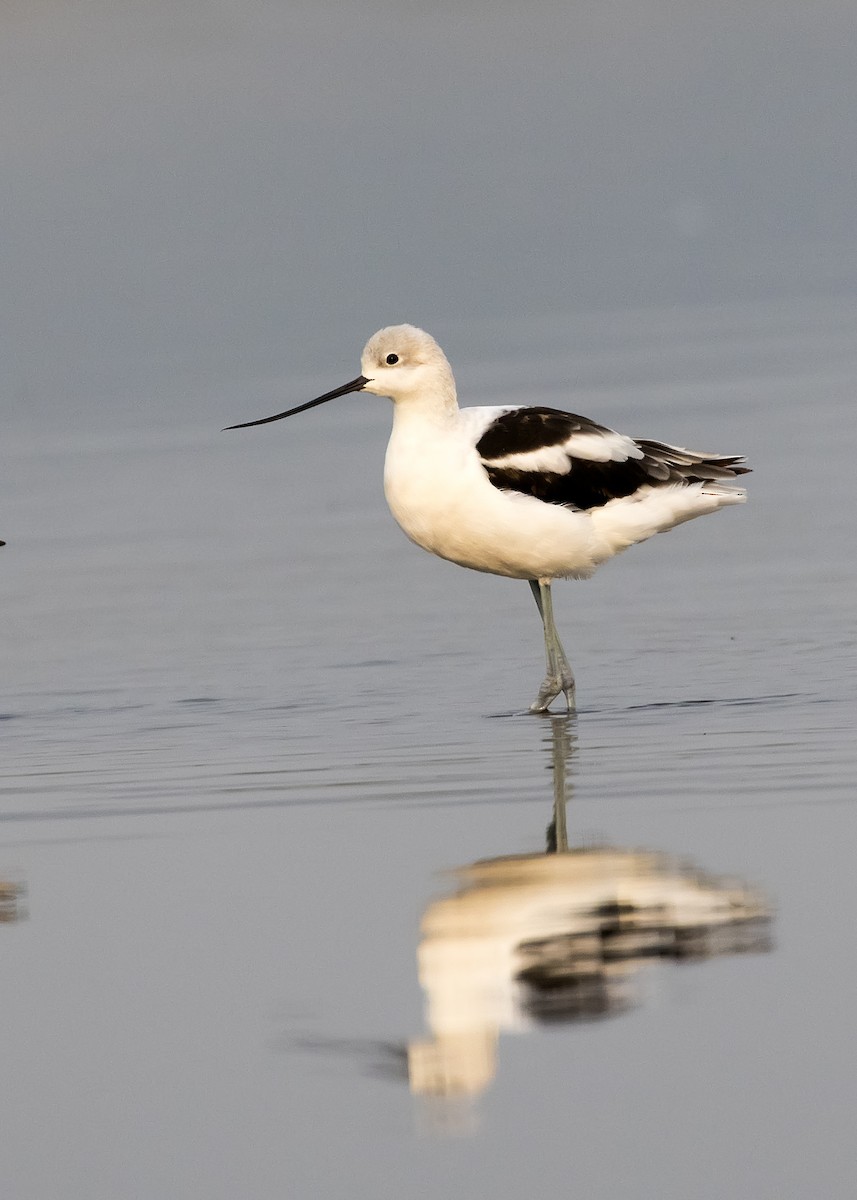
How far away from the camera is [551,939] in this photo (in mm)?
5355

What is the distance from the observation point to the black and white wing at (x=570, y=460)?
9.72 metres

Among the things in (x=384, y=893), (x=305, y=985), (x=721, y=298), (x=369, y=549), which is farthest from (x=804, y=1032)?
(x=721, y=298)

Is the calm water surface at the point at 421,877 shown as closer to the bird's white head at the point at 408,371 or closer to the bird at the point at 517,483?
the bird at the point at 517,483

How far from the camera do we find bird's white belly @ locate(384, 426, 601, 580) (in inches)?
378

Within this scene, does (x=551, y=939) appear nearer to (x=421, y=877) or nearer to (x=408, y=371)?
(x=421, y=877)

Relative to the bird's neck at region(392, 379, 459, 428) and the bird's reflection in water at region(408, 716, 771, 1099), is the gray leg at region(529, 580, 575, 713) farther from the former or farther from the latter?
the bird's reflection in water at region(408, 716, 771, 1099)

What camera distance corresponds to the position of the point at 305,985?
206 inches

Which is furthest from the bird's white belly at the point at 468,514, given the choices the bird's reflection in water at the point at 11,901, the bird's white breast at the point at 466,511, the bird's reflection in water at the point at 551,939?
the bird's reflection in water at the point at 11,901

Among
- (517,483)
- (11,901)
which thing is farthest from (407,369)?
(11,901)

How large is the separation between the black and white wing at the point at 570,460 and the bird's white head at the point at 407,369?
230 millimetres

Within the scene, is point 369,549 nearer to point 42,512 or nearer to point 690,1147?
point 42,512

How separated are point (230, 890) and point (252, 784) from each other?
4.97 feet

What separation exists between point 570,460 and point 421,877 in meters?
4.07

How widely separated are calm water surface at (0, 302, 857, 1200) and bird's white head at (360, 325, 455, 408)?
1.11 meters
